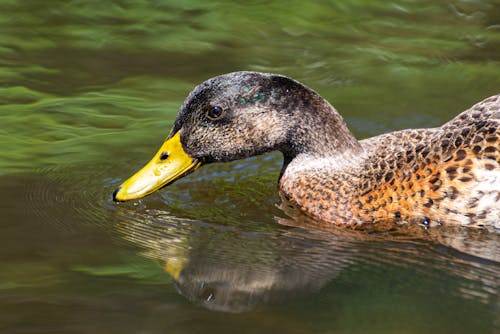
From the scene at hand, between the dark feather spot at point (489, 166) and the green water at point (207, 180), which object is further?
the dark feather spot at point (489, 166)

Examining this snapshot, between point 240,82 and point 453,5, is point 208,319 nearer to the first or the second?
point 240,82

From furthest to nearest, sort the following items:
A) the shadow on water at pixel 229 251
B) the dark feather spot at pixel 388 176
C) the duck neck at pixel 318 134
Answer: the duck neck at pixel 318 134 < the dark feather spot at pixel 388 176 < the shadow on water at pixel 229 251

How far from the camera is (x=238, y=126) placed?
298 inches

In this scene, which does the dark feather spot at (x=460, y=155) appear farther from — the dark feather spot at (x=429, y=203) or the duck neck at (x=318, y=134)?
the duck neck at (x=318, y=134)

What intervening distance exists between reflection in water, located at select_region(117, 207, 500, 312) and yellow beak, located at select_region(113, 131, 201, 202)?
0.70 ft

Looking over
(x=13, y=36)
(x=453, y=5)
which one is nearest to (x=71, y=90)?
(x=13, y=36)

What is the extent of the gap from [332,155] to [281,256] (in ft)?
4.94

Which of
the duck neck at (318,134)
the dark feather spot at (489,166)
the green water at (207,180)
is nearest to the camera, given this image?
the green water at (207,180)

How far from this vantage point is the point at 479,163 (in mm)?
7031

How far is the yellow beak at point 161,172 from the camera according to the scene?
738 centimetres

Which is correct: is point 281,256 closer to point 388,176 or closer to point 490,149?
point 388,176

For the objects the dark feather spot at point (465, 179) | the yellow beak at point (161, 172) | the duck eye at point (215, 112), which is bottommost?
the yellow beak at point (161, 172)

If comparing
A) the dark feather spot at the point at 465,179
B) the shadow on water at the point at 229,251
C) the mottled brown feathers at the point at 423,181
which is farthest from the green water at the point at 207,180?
the dark feather spot at the point at 465,179

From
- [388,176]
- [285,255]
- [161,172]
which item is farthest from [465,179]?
[161,172]
